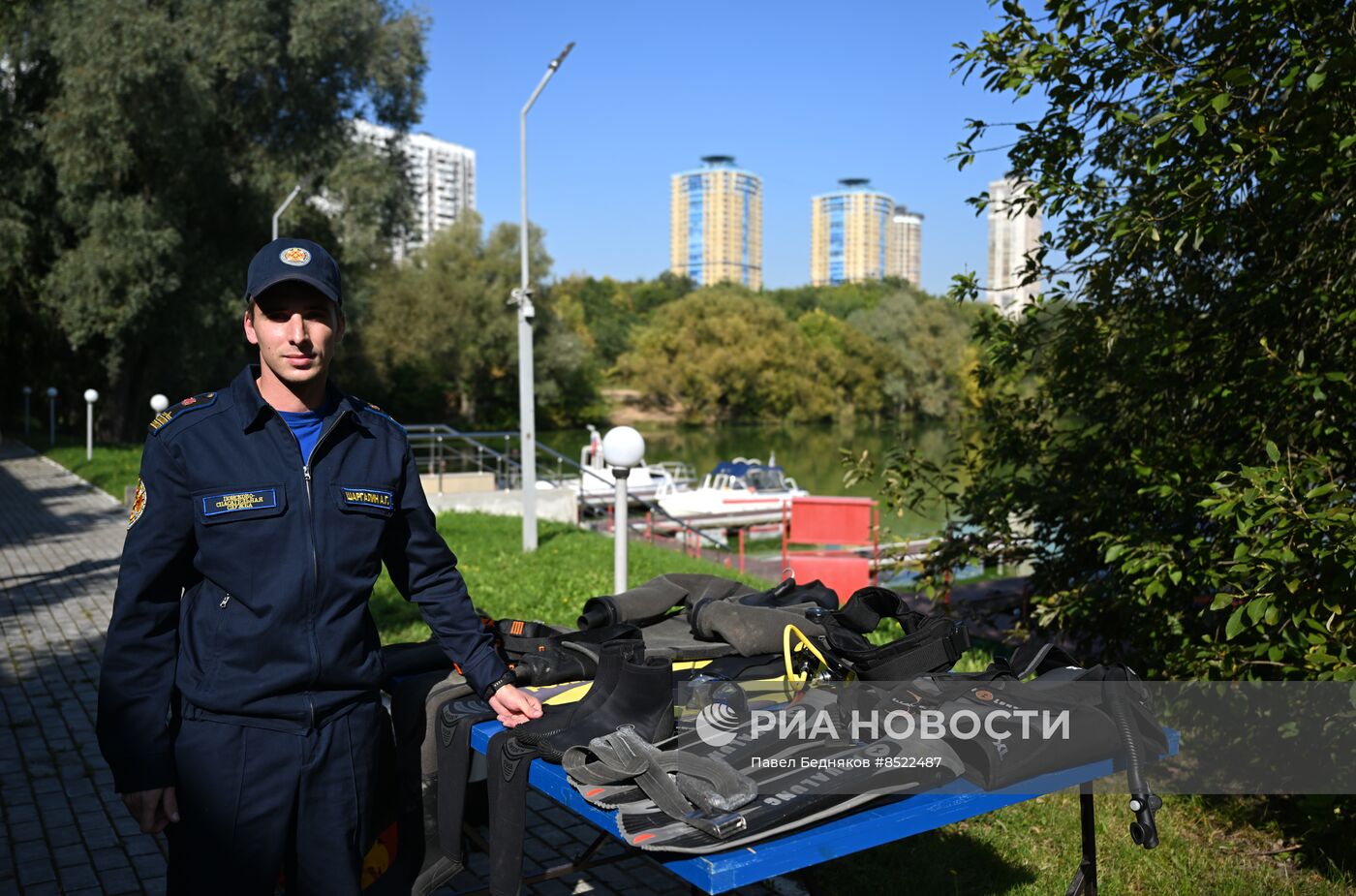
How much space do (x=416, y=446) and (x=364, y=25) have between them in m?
11.8

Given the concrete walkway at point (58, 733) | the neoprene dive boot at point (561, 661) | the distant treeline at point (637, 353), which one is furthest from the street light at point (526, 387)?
the distant treeline at point (637, 353)

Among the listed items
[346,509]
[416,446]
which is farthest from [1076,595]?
[416,446]

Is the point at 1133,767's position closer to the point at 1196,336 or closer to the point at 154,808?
the point at 154,808

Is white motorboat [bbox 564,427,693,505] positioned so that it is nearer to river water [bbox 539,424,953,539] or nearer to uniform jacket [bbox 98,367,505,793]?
river water [bbox 539,424,953,539]

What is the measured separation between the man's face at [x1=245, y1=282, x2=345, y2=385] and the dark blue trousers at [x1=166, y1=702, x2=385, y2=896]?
90cm

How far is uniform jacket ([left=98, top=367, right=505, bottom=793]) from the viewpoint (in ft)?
8.73

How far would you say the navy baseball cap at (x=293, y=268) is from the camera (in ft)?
9.09

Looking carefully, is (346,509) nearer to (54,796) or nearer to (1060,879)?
(1060,879)

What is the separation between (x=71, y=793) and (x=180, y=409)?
151 inches

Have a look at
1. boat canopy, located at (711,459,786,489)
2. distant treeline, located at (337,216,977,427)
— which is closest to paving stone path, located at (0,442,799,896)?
boat canopy, located at (711,459,786,489)

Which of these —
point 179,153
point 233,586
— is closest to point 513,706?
point 233,586

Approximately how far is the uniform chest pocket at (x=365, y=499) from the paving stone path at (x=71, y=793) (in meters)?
2.17

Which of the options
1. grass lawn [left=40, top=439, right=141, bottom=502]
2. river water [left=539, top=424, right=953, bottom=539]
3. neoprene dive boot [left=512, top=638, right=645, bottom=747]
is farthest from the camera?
river water [left=539, top=424, right=953, bottom=539]

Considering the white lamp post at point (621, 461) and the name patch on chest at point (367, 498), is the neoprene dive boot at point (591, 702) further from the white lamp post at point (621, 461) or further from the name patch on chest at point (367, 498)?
the white lamp post at point (621, 461)
